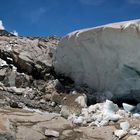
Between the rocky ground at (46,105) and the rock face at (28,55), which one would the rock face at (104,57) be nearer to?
the rocky ground at (46,105)

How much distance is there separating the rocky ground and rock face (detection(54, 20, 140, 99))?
0.34m

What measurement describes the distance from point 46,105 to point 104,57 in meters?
2.09

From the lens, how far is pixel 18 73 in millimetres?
11766

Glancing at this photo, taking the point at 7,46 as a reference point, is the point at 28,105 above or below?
below

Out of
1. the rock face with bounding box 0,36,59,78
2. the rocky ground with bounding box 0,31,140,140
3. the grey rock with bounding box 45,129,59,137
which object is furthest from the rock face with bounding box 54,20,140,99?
the grey rock with bounding box 45,129,59,137

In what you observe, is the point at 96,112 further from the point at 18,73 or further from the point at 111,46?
the point at 18,73

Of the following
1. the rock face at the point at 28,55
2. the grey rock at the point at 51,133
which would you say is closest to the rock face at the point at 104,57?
the rock face at the point at 28,55

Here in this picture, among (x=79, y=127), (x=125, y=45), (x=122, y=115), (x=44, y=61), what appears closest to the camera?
(x=79, y=127)

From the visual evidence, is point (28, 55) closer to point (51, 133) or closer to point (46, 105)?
point (46, 105)

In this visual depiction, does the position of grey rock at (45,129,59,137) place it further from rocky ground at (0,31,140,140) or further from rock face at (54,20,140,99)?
rock face at (54,20,140,99)

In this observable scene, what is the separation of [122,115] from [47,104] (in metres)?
2.38

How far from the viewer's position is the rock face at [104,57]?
9492 millimetres

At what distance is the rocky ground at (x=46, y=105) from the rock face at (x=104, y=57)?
0.34 meters

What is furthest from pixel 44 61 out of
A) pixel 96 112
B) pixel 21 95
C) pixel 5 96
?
pixel 96 112
